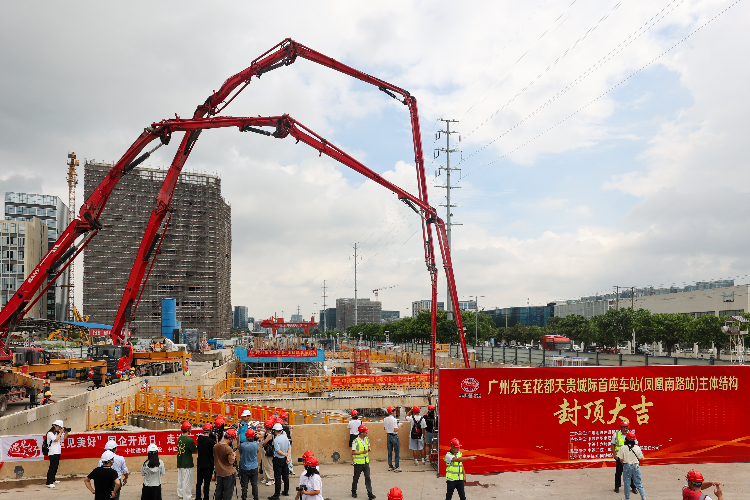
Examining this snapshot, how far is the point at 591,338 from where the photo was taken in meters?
78.2

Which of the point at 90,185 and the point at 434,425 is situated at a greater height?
the point at 90,185

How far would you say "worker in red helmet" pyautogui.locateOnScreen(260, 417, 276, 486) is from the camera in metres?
12.5

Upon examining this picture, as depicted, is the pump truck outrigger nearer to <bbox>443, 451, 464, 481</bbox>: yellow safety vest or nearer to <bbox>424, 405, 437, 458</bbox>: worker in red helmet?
<bbox>424, 405, 437, 458</bbox>: worker in red helmet

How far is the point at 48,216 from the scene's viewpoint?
137 m

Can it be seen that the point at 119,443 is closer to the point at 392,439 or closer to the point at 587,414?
the point at 392,439

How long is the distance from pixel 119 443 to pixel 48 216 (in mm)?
147455

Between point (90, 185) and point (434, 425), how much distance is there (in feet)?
352

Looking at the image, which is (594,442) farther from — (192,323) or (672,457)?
(192,323)

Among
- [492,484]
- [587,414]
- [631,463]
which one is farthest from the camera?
[587,414]

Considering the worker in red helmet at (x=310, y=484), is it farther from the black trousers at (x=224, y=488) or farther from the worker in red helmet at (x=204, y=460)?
the worker in red helmet at (x=204, y=460)

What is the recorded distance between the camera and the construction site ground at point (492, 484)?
12102 mm

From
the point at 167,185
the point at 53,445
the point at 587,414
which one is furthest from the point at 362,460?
the point at 167,185

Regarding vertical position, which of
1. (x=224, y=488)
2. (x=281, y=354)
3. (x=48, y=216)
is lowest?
(x=281, y=354)

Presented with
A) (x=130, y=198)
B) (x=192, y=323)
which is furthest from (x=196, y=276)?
(x=130, y=198)
